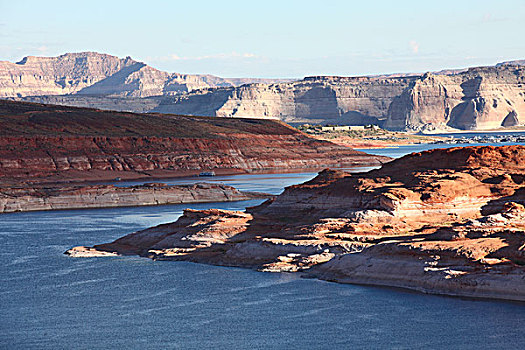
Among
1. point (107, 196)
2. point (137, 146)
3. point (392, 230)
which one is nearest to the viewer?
point (392, 230)

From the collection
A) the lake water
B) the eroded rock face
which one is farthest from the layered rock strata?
the lake water

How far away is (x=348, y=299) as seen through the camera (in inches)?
1574

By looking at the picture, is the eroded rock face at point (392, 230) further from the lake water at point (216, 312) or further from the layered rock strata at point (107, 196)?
the layered rock strata at point (107, 196)

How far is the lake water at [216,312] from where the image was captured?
3422 cm

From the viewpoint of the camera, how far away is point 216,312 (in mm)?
39125

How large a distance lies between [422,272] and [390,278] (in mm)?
1754

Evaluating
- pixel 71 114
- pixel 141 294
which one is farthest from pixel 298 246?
pixel 71 114

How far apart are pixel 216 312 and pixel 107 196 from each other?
2133 inches

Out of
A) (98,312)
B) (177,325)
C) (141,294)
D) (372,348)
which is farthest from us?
(141,294)

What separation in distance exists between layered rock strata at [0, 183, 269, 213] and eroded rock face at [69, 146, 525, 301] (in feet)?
111

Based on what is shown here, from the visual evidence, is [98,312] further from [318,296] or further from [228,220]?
[228,220]

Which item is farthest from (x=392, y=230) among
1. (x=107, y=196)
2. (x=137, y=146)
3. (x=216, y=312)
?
(x=137, y=146)

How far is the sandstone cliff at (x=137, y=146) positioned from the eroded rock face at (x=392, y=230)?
2817 inches

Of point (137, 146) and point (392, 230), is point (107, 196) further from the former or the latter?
point (137, 146)
